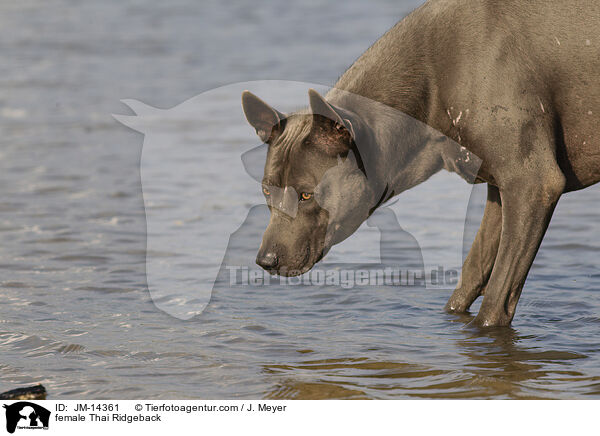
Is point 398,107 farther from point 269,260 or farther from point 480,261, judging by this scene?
point 480,261

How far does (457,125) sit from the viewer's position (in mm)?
6039

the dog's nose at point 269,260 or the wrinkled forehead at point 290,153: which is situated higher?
the wrinkled forehead at point 290,153

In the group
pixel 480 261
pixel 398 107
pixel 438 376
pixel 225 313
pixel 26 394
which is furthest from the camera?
pixel 225 313

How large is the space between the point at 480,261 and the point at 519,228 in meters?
0.98

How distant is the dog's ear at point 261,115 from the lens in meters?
5.93

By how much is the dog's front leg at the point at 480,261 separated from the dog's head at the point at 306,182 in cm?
112

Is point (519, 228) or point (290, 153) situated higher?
point (290, 153)

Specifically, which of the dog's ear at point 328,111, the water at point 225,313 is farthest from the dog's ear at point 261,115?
the water at point 225,313

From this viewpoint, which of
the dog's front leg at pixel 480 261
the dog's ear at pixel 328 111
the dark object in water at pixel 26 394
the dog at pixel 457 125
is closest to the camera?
the dark object in water at pixel 26 394

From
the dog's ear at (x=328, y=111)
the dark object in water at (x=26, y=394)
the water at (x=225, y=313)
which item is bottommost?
the dark object in water at (x=26, y=394)

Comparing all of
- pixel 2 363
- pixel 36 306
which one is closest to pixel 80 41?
pixel 36 306

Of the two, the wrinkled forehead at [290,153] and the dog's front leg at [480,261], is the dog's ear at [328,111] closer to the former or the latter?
the wrinkled forehead at [290,153]

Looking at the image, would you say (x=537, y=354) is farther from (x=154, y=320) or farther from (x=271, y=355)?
(x=154, y=320)

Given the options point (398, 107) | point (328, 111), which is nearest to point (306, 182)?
point (328, 111)
